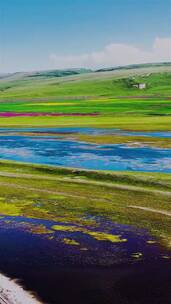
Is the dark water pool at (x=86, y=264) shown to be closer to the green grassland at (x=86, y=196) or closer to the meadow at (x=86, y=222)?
the meadow at (x=86, y=222)

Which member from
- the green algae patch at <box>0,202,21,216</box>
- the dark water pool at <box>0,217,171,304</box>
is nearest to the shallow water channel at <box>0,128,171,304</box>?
the dark water pool at <box>0,217,171,304</box>

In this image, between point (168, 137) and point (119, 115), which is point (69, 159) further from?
point (119, 115)

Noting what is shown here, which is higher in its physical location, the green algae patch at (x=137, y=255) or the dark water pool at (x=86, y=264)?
the dark water pool at (x=86, y=264)

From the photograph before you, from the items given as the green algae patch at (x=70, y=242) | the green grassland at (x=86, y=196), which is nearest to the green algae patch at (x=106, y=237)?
the green algae patch at (x=70, y=242)

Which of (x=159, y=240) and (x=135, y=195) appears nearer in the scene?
(x=159, y=240)

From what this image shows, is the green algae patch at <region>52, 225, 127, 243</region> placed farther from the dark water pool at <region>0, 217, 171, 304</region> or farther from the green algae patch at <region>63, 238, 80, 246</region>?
the green algae patch at <region>63, 238, 80, 246</region>

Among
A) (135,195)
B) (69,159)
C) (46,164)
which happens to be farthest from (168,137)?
(135,195)
